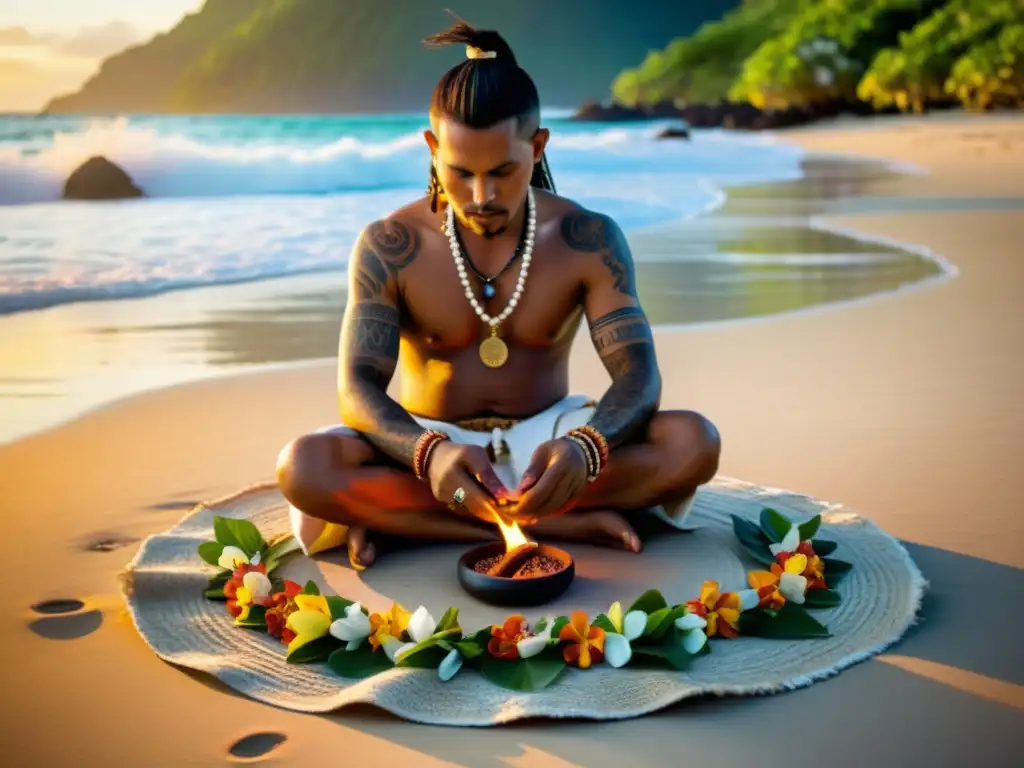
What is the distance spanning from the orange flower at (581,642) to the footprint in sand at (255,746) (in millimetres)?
685

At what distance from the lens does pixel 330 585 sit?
340cm

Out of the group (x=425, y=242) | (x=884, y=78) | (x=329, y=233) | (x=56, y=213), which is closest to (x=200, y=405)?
(x=425, y=242)

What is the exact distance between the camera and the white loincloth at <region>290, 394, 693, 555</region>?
3592 mm

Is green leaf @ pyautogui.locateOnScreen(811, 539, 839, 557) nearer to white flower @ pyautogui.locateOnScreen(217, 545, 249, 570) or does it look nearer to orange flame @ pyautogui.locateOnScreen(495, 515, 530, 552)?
orange flame @ pyautogui.locateOnScreen(495, 515, 530, 552)

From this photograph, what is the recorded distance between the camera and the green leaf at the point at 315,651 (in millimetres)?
2969

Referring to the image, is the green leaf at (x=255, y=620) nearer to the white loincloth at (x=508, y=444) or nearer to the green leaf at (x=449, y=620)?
the white loincloth at (x=508, y=444)

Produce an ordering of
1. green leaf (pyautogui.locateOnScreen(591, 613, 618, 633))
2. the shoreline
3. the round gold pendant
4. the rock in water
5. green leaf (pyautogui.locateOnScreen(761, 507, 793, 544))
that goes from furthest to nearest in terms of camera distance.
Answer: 1. the rock in water
2. the shoreline
3. the round gold pendant
4. green leaf (pyautogui.locateOnScreen(761, 507, 793, 544))
5. green leaf (pyautogui.locateOnScreen(591, 613, 618, 633))

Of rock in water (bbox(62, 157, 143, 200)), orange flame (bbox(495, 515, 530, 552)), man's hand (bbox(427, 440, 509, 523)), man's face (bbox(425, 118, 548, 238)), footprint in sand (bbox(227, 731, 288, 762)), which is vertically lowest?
footprint in sand (bbox(227, 731, 288, 762))

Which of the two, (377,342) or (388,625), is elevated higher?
(377,342)

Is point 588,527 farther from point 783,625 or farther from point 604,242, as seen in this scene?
point 604,242

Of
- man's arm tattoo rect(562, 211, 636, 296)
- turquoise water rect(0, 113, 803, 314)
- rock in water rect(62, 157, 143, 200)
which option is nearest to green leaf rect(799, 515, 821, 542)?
man's arm tattoo rect(562, 211, 636, 296)

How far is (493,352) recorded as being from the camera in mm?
3738

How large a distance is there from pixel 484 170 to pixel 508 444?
2.66 ft

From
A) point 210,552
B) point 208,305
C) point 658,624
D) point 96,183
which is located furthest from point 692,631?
point 96,183
